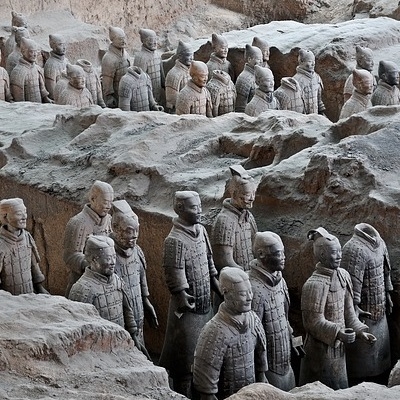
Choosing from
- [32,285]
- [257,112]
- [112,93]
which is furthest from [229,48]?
[32,285]

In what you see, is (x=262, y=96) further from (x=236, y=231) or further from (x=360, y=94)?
(x=236, y=231)

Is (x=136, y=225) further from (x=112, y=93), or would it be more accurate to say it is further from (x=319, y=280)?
(x=112, y=93)

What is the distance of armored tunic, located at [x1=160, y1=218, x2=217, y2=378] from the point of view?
7.09m

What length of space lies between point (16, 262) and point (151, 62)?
222 inches

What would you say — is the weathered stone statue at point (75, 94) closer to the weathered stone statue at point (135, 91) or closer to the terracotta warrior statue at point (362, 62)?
the weathered stone statue at point (135, 91)

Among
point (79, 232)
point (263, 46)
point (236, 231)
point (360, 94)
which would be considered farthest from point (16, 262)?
point (263, 46)

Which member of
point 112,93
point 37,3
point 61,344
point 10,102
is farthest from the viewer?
point 37,3

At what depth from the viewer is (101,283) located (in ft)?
21.5

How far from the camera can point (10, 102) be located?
11.7m

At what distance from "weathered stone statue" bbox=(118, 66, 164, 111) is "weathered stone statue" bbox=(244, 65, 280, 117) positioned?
1331 millimetres

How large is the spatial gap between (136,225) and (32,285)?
101cm

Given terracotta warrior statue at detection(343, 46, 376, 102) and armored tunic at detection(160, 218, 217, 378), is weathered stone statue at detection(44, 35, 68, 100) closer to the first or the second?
terracotta warrior statue at detection(343, 46, 376, 102)

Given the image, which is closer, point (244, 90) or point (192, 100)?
point (192, 100)

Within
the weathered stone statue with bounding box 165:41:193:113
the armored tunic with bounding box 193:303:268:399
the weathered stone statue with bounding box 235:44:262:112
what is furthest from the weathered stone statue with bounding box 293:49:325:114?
the armored tunic with bounding box 193:303:268:399
